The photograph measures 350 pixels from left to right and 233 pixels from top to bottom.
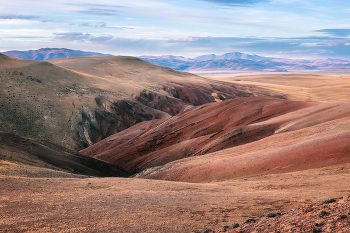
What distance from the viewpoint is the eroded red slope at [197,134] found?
38.5 meters

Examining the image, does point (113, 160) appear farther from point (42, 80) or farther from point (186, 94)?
point (186, 94)

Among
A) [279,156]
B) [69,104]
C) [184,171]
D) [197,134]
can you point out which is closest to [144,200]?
[279,156]

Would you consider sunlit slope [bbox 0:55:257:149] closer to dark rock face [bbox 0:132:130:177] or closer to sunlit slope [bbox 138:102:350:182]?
dark rock face [bbox 0:132:130:177]

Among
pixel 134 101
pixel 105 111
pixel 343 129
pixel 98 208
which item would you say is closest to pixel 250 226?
pixel 98 208

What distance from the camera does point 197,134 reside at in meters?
46.2

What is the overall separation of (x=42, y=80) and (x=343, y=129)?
Result: 222ft

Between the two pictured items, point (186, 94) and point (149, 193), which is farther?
point (186, 94)

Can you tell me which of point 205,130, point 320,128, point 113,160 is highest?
point 320,128

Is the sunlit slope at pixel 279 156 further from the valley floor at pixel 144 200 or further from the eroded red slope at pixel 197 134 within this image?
the eroded red slope at pixel 197 134

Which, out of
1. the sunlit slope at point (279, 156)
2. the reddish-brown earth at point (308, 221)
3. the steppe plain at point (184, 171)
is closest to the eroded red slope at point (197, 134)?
the steppe plain at point (184, 171)

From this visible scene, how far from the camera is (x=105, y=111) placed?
72.8 metres


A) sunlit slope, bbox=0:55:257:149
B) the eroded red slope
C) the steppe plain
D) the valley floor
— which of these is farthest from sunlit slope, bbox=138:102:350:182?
sunlit slope, bbox=0:55:257:149

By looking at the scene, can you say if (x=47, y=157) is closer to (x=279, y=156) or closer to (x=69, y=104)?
(x=279, y=156)

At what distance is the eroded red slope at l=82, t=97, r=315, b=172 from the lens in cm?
3853
